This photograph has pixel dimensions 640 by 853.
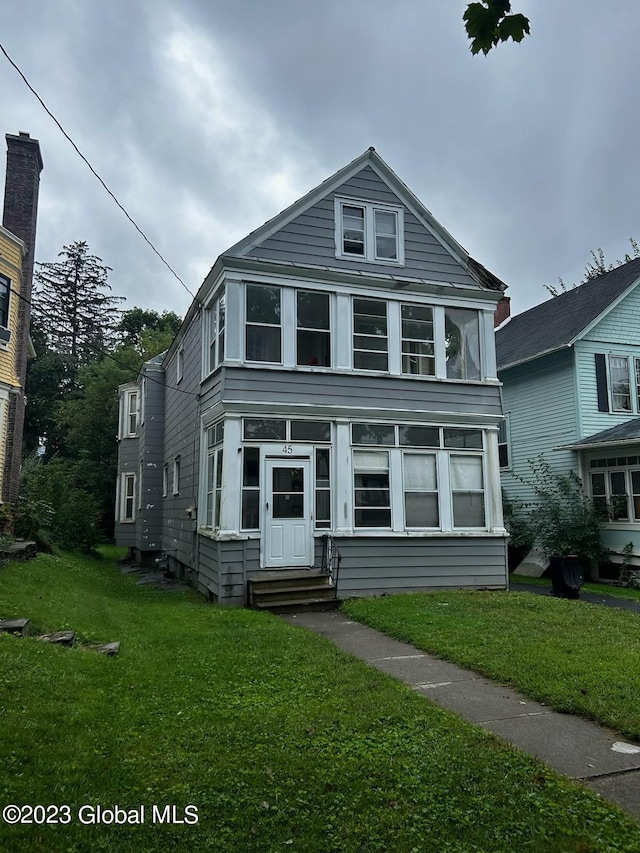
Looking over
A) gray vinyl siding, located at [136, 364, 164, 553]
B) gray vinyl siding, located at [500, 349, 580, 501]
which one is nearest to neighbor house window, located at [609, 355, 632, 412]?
gray vinyl siding, located at [500, 349, 580, 501]

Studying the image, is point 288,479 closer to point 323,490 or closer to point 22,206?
point 323,490

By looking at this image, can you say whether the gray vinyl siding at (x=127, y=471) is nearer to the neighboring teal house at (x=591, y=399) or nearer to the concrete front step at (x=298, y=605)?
the concrete front step at (x=298, y=605)

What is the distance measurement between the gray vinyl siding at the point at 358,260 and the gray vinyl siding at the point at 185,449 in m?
3.24

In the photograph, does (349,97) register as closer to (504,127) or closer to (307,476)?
(504,127)

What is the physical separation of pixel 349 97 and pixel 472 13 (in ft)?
7.20

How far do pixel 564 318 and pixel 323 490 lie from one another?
39.5 ft

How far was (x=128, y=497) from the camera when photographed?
21531mm

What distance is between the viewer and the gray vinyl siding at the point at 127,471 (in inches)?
808

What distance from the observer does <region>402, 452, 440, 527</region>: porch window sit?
1183 cm

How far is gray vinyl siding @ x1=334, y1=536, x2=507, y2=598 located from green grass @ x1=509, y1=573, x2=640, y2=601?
3.18 m

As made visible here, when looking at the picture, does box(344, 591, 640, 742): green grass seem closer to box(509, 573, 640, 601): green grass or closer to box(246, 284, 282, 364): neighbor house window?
box(509, 573, 640, 601): green grass

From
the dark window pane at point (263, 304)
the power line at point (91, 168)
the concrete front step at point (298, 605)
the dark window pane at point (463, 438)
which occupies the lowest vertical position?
the concrete front step at point (298, 605)

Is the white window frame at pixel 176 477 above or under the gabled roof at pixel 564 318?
under

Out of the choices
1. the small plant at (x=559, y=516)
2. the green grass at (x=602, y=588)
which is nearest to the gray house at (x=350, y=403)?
the green grass at (x=602, y=588)
